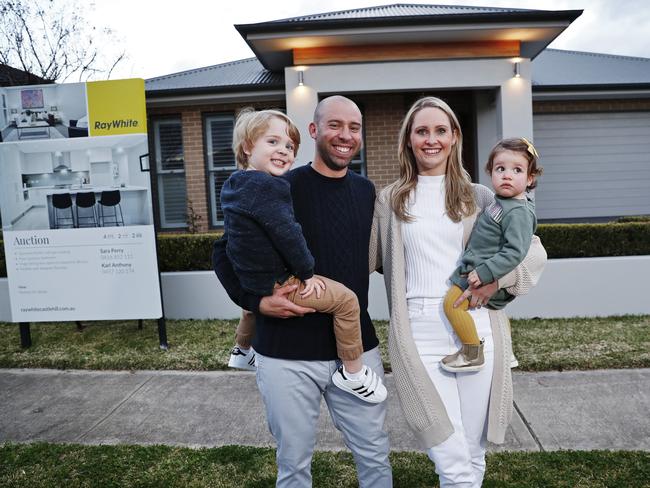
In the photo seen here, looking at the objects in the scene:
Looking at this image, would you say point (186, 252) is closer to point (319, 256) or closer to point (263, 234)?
point (319, 256)

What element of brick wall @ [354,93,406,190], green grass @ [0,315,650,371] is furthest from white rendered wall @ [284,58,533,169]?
green grass @ [0,315,650,371]

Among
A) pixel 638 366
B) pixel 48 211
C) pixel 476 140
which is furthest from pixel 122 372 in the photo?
pixel 476 140

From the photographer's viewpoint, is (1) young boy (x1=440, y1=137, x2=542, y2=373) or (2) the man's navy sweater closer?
(1) young boy (x1=440, y1=137, x2=542, y2=373)

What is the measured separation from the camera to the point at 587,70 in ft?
36.2

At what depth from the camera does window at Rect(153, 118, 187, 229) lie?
32.1ft

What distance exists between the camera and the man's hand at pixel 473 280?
6.93 ft

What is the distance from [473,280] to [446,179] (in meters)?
0.48

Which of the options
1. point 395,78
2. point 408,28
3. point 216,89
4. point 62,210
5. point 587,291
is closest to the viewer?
point 62,210

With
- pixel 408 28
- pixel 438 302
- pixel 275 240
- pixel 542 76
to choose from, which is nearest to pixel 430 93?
pixel 408 28

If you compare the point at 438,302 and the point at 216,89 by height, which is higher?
the point at 216,89

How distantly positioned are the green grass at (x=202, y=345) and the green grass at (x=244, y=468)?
1.76 meters

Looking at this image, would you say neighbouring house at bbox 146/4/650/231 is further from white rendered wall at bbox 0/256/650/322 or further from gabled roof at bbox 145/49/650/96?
white rendered wall at bbox 0/256/650/322

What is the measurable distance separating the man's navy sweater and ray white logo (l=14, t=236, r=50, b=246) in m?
4.64

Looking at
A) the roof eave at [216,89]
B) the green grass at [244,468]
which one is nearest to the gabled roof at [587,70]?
the roof eave at [216,89]
